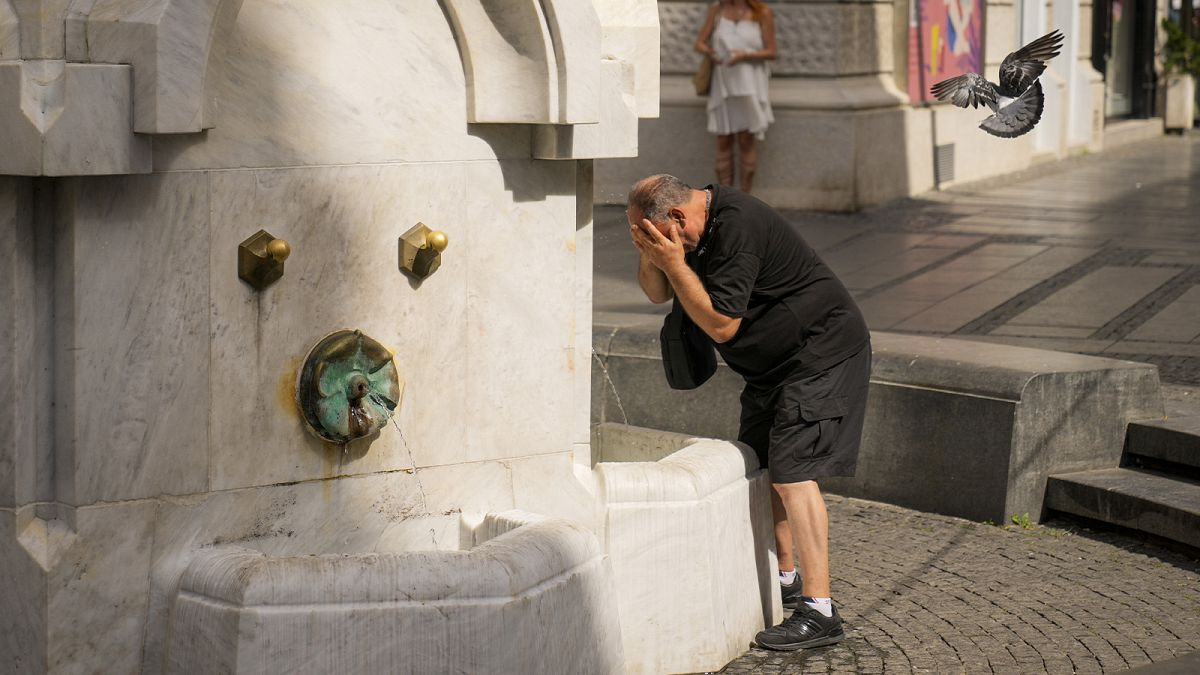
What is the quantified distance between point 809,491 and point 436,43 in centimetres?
166

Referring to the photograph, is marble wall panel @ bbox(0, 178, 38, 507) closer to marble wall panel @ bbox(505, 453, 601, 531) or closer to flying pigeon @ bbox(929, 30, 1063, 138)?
marble wall panel @ bbox(505, 453, 601, 531)

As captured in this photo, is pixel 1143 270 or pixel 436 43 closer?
pixel 436 43

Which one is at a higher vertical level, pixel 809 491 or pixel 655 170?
pixel 655 170

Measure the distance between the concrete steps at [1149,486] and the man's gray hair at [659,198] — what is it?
2.17 meters

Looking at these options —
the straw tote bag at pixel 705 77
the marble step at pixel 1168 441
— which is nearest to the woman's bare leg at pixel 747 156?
the straw tote bag at pixel 705 77

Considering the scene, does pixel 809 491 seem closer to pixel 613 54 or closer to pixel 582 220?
pixel 582 220

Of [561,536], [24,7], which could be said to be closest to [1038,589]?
[561,536]

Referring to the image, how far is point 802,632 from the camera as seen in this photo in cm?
483

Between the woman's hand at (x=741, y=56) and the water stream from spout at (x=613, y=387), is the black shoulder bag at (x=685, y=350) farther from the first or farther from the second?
the woman's hand at (x=741, y=56)

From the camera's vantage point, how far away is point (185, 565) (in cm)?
401

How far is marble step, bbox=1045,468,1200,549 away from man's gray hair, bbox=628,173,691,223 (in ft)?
7.12

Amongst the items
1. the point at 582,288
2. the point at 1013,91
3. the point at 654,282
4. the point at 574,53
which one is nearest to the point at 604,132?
the point at 574,53

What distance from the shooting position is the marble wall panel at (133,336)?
3.79 meters

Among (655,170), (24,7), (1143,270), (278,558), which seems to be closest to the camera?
(24,7)
